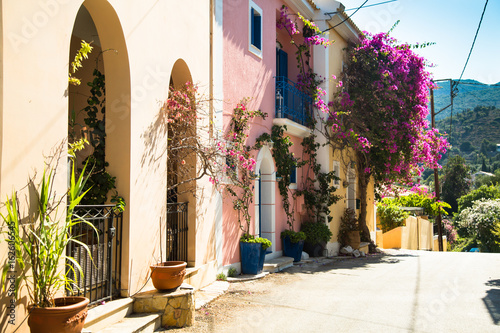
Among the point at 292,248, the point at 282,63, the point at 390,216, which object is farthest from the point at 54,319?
the point at 390,216

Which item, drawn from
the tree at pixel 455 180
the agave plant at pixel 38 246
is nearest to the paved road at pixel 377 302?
the agave plant at pixel 38 246

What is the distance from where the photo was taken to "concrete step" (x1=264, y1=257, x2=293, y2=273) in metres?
10.2

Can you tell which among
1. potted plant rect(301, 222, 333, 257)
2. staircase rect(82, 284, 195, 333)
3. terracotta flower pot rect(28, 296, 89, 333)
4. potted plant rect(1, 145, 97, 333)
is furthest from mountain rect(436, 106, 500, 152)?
terracotta flower pot rect(28, 296, 89, 333)

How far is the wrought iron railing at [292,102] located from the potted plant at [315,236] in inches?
119

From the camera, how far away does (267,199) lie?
11.3 meters

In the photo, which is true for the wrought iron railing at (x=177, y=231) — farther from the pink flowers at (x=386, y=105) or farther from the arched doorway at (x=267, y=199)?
the pink flowers at (x=386, y=105)

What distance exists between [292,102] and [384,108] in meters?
3.66

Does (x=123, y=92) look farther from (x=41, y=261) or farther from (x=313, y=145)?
(x=313, y=145)

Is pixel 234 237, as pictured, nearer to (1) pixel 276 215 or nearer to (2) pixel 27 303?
(1) pixel 276 215

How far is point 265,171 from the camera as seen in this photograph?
11523 mm

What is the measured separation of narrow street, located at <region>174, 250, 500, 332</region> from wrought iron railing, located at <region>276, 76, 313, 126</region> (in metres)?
4.22

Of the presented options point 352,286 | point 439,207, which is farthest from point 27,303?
point 439,207

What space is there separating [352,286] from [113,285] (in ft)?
16.5

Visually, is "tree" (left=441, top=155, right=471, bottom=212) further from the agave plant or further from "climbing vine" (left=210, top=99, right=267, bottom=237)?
the agave plant
